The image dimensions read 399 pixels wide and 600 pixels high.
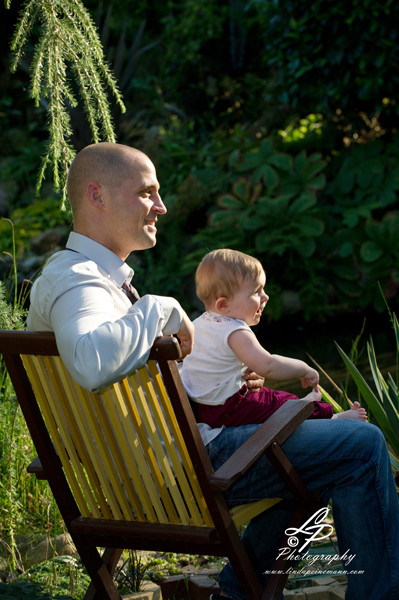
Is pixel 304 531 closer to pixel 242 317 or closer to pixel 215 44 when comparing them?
pixel 242 317

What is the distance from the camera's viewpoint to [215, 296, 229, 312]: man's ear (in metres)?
2.36

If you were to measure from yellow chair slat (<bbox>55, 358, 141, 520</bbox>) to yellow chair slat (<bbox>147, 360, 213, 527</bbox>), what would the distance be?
172mm

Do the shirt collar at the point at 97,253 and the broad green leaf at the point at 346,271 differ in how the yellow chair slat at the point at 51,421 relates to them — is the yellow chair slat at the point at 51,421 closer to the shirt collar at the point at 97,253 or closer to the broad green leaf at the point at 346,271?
the shirt collar at the point at 97,253

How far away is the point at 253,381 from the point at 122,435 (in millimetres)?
525

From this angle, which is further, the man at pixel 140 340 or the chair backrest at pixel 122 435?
the chair backrest at pixel 122 435

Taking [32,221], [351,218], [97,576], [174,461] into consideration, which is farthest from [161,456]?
[32,221]

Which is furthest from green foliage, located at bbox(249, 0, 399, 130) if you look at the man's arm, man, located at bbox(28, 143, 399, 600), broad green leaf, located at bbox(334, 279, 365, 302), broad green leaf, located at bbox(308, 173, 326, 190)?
the man's arm

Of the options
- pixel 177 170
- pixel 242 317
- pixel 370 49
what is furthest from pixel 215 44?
pixel 242 317

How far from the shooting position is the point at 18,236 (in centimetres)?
982

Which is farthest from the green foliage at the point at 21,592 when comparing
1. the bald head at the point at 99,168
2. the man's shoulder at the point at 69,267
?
the bald head at the point at 99,168

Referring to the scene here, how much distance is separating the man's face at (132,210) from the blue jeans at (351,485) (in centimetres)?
61

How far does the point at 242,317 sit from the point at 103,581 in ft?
2.88

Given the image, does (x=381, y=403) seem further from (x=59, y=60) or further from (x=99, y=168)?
(x=59, y=60)

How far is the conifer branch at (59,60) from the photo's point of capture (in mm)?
2729
